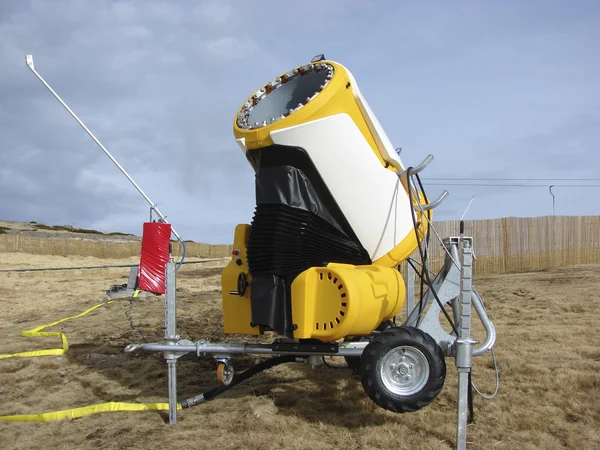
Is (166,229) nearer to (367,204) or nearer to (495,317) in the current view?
(495,317)

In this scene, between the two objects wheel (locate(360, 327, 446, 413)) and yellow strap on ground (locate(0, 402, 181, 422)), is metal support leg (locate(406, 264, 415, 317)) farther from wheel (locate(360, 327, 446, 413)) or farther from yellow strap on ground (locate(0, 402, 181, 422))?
yellow strap on ground (locate(0, 402, 181, 422))

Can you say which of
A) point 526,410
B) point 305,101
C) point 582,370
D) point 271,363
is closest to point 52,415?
point 271,363

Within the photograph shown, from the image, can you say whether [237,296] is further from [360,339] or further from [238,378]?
[360,339]

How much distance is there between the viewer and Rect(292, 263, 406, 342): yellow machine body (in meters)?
4.16

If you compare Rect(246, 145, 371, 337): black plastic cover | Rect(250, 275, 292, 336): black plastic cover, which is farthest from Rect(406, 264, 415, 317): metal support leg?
Rect(250, 275, 292, 336): black plastic cover

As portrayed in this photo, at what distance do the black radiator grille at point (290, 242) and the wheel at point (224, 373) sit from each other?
89 centimetres

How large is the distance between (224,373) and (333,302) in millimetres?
1291

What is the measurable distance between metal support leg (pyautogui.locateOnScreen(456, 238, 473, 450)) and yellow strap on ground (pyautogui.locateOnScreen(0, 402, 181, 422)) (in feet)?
8.53

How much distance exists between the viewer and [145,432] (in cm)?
452

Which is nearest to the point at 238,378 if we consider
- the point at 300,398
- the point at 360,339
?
the point at 300,398

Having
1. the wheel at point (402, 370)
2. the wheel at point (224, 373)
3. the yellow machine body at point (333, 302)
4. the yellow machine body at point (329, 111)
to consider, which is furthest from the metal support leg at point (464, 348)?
the wheel at point (224, 373)

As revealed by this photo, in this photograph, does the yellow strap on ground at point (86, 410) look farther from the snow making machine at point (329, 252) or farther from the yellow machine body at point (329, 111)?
the yellow machine body at point (329, 111)

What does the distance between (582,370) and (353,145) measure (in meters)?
3.37

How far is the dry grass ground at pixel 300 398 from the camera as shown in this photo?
4.27 meters
